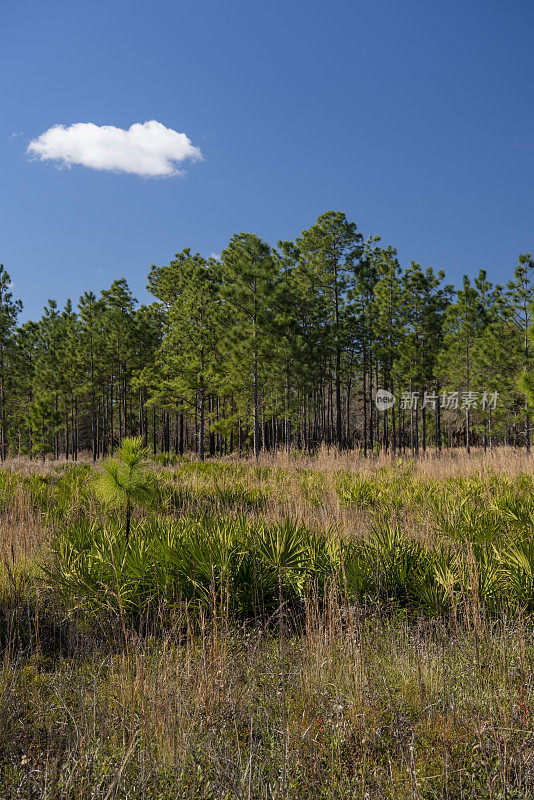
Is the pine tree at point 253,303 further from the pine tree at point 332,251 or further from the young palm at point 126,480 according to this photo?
the young palm at point 126,480

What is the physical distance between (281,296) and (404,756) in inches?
841

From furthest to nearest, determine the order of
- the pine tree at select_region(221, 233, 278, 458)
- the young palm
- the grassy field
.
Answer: the pine tree at select_region(221, 233, 278, 458), the young palm, the grassy field

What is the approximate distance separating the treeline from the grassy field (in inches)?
675

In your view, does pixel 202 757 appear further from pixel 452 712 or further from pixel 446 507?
pixel 446 507

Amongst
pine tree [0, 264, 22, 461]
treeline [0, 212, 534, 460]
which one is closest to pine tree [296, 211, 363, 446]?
treeline [0, 212, 534, 460]

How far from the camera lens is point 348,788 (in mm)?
1770

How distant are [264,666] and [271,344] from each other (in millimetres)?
19172

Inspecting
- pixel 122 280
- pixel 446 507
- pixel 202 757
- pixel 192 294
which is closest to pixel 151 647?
pixel 202 757

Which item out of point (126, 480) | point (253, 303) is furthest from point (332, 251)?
point (126, 480)

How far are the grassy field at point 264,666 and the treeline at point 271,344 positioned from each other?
56.3 ft

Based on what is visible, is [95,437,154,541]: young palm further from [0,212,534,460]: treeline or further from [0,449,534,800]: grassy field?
[0,212,534,460]: treeline

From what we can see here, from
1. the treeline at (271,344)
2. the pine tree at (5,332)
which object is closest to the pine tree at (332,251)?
the treeline at (271,344)

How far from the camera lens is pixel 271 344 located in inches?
842

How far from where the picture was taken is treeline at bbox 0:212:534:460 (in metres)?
23.2
